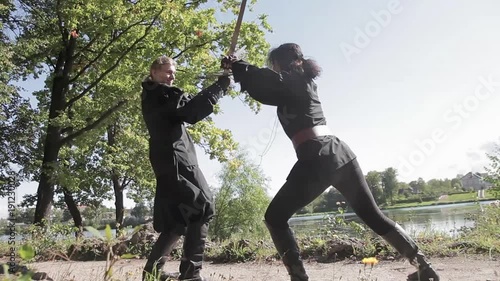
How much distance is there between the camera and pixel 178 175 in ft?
10.5

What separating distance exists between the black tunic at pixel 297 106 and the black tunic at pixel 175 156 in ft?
1.21

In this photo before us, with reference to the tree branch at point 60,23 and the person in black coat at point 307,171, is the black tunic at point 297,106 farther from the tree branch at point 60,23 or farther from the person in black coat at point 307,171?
the tree branch at point 60,23

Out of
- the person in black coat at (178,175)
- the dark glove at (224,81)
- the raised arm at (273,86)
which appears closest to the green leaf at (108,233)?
the person in black coat at (178,175)

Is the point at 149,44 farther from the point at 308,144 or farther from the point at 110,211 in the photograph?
the point at 110,211

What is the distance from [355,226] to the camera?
19.4 feet

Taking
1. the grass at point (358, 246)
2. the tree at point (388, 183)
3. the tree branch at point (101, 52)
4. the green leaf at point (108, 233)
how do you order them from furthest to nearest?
the tree at point (388, 183) → the tree branch at point (101, 52) → the grass at point (358, 246) → the green leaf at point (108, 233)

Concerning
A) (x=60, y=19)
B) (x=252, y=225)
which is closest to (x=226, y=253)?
(x=60, y=19)

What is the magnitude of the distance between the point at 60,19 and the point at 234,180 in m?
Result: 20.4

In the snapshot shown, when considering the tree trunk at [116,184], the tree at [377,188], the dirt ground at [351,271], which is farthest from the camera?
the tree trunk at [116,184]

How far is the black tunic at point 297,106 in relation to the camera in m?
3.04

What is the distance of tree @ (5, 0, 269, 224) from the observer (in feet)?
41.5

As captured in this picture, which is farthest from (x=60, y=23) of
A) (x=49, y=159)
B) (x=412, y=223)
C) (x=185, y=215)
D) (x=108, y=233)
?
(x=108, y=233)

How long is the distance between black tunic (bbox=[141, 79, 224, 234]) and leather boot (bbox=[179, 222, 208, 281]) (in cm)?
8

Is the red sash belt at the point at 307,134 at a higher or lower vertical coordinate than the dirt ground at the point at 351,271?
higher
